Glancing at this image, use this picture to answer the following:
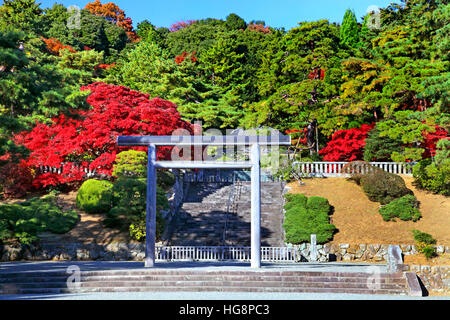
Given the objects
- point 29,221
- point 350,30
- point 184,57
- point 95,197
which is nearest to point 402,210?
point 95,197

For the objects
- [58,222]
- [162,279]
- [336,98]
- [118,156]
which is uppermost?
[336,98]

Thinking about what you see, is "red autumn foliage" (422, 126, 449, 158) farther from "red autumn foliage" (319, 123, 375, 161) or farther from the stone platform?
the stone platform

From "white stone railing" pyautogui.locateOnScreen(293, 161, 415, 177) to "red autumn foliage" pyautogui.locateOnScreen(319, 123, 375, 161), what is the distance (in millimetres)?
1144

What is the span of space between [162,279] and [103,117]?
1345cm

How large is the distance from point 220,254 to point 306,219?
14.8 ft

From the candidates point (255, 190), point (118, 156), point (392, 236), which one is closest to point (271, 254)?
point (392, 236)

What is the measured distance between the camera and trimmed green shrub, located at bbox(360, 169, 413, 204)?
950 inches

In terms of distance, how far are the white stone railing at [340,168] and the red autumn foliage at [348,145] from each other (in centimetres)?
114

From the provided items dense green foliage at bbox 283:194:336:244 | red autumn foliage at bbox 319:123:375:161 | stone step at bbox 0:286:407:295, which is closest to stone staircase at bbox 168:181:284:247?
dense green foliage at bbox 283:194:336:244

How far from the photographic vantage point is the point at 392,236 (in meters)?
21.9

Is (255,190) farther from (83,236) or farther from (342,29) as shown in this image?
(342,29)

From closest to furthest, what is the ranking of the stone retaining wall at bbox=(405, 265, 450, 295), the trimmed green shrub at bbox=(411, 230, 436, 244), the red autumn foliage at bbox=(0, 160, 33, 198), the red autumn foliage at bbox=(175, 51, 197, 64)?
the stone retaining wall at bbox=(405, 265, 450, 295) < the trimmed green shrub at bbox=(411, 230, 436, 244) < the red autumn foliage at bbox=(0, 160, 33, 198) < the red autumn foliage at bbox=(175, 51, 197, 64)

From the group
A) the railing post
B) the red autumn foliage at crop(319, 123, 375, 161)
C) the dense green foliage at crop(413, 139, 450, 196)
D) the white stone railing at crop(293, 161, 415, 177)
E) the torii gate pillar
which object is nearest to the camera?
the torii gate pillar

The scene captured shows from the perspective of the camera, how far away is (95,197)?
23.7 meters
